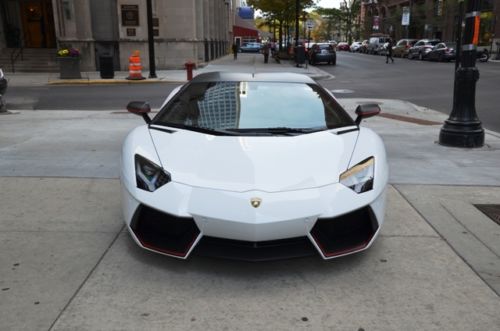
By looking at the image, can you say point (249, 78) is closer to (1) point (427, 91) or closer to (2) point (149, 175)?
(2) point (149, 175)

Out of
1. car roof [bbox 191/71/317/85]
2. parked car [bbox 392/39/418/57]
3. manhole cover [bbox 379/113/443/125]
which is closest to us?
car roof [bbox 191/71/317/85]

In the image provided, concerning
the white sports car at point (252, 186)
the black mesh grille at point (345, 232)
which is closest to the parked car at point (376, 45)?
the white sports car at point (252, 186)

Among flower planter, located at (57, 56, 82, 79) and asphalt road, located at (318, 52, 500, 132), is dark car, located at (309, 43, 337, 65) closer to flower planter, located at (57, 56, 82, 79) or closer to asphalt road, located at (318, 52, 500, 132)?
asphalt road, located at (318, 52, 500, 132)

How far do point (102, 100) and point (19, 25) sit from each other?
18530 mm

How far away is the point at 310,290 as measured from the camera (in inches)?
134

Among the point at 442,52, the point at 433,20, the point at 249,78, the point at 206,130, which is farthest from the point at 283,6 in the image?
the point at 206,130

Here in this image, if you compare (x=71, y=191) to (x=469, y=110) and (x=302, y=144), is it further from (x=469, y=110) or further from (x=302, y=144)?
(x=469, y=110)

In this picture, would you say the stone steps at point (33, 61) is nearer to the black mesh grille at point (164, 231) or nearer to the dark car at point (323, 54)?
the dark car at point (323, 54)

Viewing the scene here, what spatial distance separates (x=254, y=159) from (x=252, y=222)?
0.58m

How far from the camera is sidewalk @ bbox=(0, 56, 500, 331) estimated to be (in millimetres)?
3070

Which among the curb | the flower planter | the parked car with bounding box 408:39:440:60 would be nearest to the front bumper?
the curb

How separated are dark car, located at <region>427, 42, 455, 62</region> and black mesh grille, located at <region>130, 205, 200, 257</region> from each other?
37684mm

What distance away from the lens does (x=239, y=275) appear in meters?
3.60

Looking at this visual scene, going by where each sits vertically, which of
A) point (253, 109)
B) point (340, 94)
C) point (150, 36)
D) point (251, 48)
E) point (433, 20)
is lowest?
point (340, 94)
